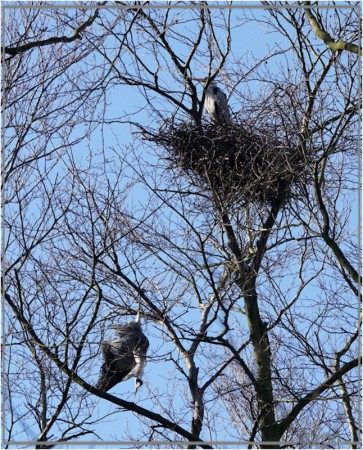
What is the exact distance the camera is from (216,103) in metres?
11.4

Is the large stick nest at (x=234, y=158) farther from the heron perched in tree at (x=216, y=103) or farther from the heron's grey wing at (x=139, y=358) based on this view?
the heron's grey wing at (x=139, y=358)

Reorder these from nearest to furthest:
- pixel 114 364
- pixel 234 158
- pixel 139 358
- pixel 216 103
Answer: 1. pixel 114 364
2. pixel 139 358
3. pixel 234 158
4. pixel 216 103

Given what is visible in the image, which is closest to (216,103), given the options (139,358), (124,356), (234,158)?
(234,158)

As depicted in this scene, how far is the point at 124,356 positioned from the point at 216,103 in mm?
3325

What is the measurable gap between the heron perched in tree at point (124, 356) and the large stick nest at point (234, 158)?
143 cm

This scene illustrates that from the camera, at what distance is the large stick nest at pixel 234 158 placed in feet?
Answer: 32.8

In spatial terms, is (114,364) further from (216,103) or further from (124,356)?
(216,103)

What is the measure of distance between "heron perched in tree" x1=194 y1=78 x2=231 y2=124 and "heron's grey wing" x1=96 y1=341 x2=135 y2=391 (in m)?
2.58

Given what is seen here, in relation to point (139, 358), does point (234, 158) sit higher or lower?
higher

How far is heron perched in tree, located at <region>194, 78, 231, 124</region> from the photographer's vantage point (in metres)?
10.9

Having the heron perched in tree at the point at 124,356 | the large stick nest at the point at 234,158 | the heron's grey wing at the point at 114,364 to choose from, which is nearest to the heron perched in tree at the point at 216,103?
the large stick nest at the point at 234,158

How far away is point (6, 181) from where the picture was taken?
26.9 feet

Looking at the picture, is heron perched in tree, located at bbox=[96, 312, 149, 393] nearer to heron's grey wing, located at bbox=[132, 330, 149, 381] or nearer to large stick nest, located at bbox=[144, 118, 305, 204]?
heron's grey wing, located at bbox=[132, 330, 149, 381]

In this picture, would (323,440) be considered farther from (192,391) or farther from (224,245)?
(224,245)
